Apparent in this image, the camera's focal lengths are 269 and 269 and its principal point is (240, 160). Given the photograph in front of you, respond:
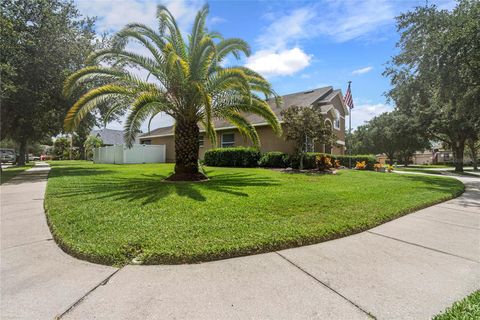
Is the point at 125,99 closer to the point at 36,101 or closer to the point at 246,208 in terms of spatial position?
the point at 246,208

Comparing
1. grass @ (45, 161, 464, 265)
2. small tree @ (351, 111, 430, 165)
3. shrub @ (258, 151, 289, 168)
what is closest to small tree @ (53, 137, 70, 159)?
shrub @ (258, 151, 289, 168)

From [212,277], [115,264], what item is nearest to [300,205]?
[212,277]

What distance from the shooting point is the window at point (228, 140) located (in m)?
21.8

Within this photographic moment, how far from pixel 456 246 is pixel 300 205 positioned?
2749 millimetres

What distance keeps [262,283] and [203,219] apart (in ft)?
7.10

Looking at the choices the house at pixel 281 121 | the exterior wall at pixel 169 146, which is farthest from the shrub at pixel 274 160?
Answer: the exterior wall at pixel 169 146

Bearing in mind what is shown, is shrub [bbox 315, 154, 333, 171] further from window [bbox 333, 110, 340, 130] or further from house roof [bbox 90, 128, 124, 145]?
house roof [bbox 90, 128, 124, 145]

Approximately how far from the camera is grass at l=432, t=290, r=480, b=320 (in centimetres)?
237

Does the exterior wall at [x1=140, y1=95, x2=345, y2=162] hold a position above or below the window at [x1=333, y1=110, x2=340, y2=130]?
below

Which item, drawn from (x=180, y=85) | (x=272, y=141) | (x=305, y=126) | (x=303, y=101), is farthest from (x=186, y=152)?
(x=303, y=101)

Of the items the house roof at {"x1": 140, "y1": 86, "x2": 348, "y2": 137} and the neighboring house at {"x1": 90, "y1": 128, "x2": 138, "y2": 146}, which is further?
the neighboring house at {"x1": 90, "y1": 128, "x2": 138, "y2": 146}

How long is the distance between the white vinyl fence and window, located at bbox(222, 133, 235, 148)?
8357 mm

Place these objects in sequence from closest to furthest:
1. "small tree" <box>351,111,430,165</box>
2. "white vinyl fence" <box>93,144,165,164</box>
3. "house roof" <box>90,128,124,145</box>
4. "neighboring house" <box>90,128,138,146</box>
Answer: "white vinyl fence" <box>93,144,165,164</box> → "small tree" <box>351,111,430,165</box> → "neighboring house" <box>90,128,138,146</box> → "house roof" <box>90,128,124,145</box>

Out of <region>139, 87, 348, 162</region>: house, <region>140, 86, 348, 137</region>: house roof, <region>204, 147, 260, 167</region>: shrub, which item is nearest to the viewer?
<region>204, 147, 260, 167</region>: shrub
